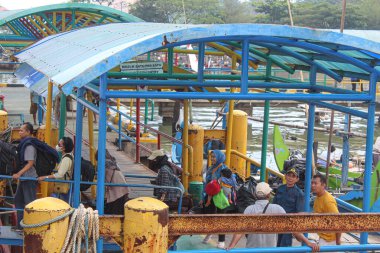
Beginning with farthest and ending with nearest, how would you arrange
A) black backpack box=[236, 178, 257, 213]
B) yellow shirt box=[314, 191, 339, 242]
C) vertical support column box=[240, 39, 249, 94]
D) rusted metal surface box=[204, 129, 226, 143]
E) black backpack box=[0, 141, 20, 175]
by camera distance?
rusted metal surface box=[204, 129, 226, 143] < black backpack box=[236, 178, 257, 213] < black backpack box=[0, 141, 20, 175] < yellow shirt box=[314, 191, 339, 242] < vertical support column box=[240, 39, 249, 94]

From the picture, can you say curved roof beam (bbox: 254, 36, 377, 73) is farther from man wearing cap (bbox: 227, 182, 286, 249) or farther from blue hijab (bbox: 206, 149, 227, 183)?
blue hijab (bbox: 206, 149, 227, 183)

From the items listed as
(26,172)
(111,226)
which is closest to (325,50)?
(111,226)

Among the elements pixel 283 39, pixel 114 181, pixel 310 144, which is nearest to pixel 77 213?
pixel 283 39

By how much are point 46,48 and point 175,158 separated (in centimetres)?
932

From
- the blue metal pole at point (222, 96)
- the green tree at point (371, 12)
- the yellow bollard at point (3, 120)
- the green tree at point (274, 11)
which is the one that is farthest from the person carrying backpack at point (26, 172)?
the green tree at point (371, 12)

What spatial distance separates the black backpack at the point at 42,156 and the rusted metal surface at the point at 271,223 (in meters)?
3.97

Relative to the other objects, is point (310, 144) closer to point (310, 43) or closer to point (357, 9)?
point (310, 43)

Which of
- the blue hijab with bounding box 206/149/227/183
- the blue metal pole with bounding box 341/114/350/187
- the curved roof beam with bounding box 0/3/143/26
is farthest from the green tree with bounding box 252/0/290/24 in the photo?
the blue hijab with bounding box 206/149/227/183

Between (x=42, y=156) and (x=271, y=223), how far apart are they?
14.5 feet

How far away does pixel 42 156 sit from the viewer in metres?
8.12

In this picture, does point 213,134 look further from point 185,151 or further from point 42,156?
point 42,156

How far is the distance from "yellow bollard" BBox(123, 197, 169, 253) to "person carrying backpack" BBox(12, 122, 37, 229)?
12.8ft

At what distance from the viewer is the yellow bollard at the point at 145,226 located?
4.18 m

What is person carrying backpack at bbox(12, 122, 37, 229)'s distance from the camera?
785 cm
